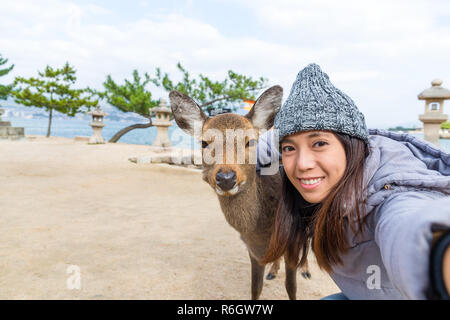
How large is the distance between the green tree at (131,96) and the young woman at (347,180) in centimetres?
1390

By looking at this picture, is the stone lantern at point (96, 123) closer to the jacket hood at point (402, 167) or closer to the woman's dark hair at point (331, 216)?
the woman's dark hair at point (331, 216)

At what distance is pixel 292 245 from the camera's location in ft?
5.51

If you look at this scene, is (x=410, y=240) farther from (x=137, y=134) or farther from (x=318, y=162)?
(x=137, y=134)

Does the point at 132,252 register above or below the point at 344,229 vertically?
below

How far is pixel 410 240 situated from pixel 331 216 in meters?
0.61

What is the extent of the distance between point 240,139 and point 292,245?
83 cm

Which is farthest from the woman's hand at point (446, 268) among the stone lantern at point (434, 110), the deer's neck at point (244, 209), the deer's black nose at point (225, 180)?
the stone lantern at point (434, 110)

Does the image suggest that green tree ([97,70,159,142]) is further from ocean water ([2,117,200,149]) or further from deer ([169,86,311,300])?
deer ([169,86,311,300])

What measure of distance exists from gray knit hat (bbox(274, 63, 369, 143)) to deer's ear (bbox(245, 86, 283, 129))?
668 millimetres

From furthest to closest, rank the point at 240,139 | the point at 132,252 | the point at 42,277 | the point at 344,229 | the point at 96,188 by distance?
the point at 96,188 → the point at 132,252 → the point at 42,277 → the point at 240,139 → the point at 344,229

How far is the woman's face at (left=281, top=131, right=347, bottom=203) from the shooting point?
134 cm
